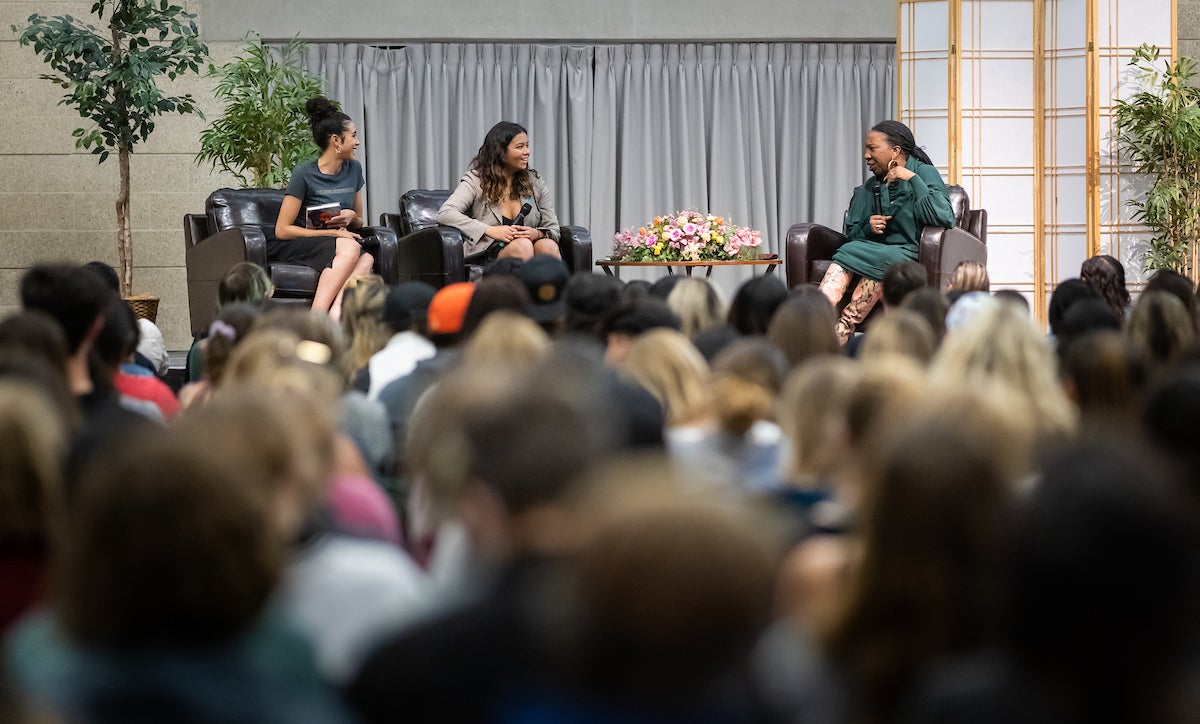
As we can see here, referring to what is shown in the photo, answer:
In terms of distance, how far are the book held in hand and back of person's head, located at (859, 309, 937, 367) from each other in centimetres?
458

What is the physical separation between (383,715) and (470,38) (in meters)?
9.57

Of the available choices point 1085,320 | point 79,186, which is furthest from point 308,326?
point 79,186

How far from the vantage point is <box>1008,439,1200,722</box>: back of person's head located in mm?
1149

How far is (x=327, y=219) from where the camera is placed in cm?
728

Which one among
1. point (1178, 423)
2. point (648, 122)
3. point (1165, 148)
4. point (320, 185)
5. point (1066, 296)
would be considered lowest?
point (1178, 423)

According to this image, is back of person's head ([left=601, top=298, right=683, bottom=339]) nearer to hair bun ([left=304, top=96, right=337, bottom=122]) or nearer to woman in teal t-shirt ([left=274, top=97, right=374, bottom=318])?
woman in teal t-shirt ([left=274, top=97, right=374, bottom=318])

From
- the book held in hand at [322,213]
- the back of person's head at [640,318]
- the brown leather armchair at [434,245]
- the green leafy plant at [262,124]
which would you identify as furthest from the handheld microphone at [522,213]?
the back of person's head at [640,318]

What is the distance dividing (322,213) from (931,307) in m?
4.08

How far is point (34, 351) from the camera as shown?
2645mm

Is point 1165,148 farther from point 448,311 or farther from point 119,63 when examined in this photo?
point 448,311

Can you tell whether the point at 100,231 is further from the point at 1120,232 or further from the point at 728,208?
the point at 1120,232

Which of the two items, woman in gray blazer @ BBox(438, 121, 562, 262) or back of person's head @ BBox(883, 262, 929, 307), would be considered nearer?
back of person's head @ BBox(883, 262, 929, 307)

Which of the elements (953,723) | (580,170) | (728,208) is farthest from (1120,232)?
(953,723)

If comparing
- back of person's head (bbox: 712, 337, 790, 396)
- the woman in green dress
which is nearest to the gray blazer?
the woman in green dress
